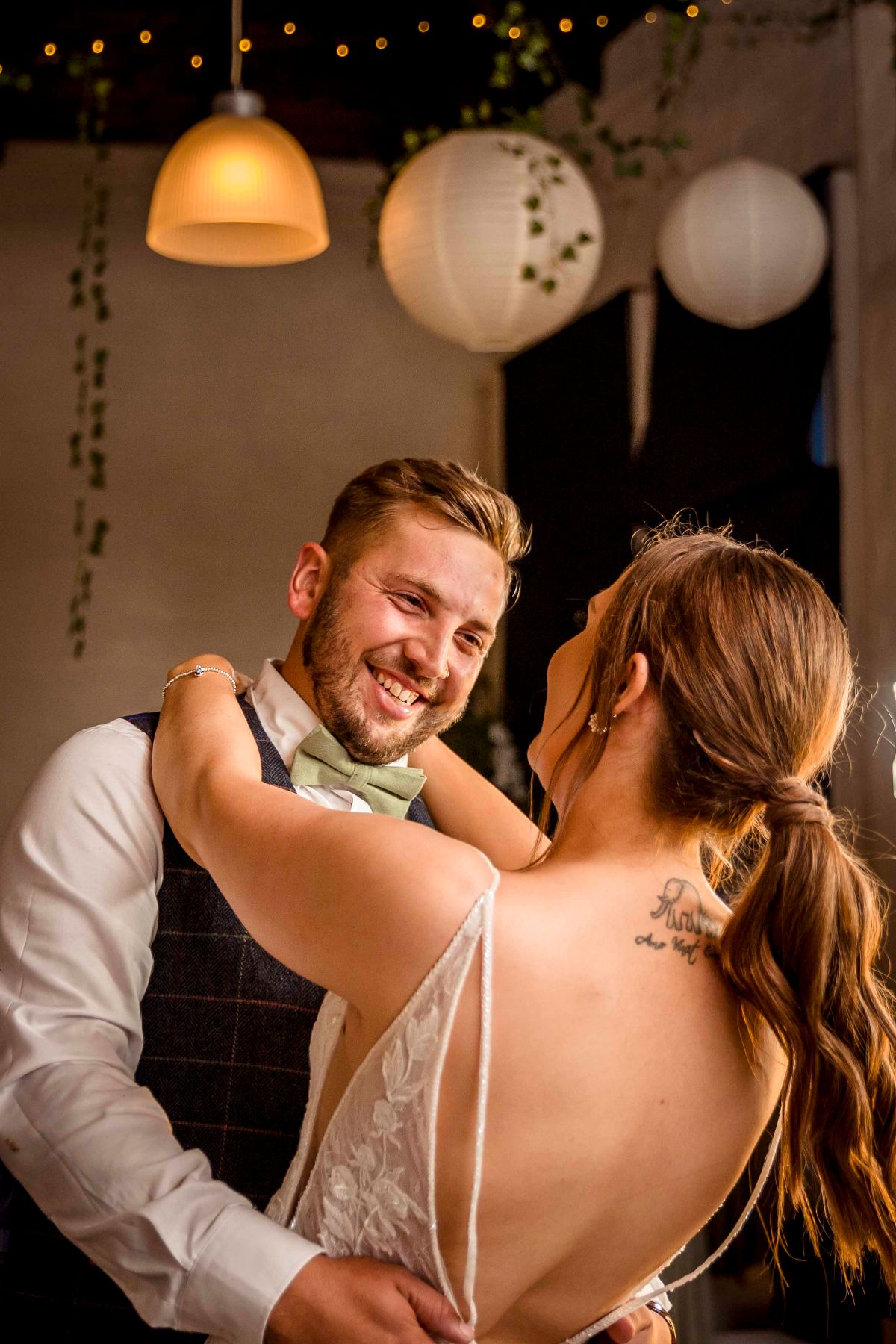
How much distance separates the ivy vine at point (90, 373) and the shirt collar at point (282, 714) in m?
2.40

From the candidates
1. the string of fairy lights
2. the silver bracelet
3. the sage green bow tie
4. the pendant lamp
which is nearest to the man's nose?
the sage green bow tie

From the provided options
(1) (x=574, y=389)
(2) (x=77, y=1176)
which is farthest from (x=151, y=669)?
(2) (x=77, y=1176)

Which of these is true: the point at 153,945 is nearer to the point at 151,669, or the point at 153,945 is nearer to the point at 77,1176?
the point at 77,1176

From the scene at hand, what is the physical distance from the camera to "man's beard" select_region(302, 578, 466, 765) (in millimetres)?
1879

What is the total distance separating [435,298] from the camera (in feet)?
9.47

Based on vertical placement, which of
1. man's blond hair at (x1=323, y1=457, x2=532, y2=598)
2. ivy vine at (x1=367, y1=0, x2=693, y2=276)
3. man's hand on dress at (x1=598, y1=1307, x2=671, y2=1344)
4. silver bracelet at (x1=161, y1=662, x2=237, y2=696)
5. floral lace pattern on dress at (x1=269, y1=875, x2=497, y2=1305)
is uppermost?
ivy vine at (x1=367, y1=0, x2=693, y2=276)

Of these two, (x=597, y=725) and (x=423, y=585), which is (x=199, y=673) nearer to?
(x=423, y=585)

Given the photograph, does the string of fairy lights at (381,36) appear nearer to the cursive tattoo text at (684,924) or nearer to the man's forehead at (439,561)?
the man's forehead at (439,561)

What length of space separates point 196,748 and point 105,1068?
38 cm

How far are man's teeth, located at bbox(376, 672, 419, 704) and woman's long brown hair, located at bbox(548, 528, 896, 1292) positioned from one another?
72 cm

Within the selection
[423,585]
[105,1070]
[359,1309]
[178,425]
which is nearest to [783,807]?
[359,1309]

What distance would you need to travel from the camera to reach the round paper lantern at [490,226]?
2.78 m

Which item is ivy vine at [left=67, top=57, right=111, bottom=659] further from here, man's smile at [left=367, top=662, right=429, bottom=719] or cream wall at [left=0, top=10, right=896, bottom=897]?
man's smile at [left=367, top=662, right=429, bottom=719]

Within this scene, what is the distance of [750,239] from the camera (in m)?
2.78
